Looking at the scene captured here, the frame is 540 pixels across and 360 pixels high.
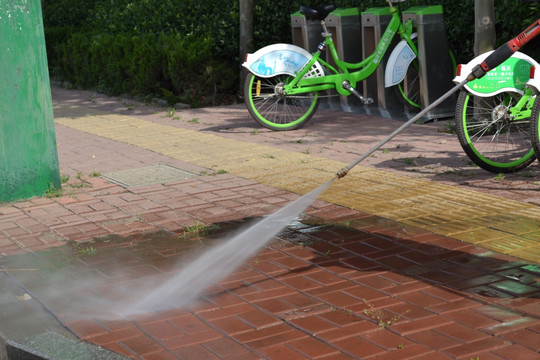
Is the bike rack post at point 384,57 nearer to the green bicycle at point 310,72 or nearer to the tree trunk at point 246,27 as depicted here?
the green bicycle at point 310,72

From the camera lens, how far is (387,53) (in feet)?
37.3

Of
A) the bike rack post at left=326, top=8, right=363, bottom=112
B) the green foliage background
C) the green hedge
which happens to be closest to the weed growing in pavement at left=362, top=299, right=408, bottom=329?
the green foliage background

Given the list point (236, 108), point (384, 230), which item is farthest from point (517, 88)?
point (236, 108)

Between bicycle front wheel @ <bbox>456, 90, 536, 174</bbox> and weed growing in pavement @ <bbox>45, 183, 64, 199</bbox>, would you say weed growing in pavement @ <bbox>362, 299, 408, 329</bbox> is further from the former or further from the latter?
weed growing in pavement @ <bbox>45, 183, 64, 199</bbox>

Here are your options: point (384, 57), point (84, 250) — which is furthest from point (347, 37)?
point (84, 250)

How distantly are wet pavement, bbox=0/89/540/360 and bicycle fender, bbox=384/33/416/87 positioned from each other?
2.55m

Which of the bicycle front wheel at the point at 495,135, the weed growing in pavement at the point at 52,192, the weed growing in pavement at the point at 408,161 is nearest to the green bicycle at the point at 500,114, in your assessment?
the bicycle front wheel at the point at 495,135

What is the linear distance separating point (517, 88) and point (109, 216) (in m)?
3.70

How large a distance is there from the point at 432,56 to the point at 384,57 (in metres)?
0.86

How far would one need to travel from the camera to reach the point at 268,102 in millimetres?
10680

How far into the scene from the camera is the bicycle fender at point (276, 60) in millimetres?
10172

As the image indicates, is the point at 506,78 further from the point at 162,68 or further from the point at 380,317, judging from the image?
the point at 162,68

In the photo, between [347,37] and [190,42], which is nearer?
[347,37]

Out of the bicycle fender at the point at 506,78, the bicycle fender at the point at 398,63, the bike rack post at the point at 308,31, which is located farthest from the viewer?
the bike rack post at the point at 308,31
